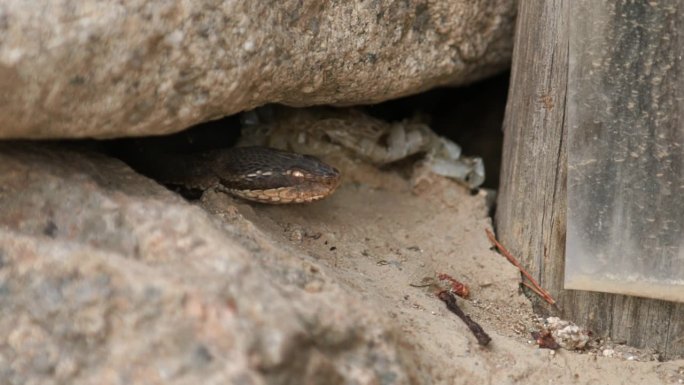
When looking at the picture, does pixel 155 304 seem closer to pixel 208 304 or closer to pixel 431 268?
pixel 208 304

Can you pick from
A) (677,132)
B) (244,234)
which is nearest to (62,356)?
(244,234)

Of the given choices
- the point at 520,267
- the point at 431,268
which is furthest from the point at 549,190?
the point at 431,268

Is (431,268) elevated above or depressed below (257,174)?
below

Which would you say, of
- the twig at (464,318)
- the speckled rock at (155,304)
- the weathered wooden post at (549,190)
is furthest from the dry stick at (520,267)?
the speckled rock at (155,304)

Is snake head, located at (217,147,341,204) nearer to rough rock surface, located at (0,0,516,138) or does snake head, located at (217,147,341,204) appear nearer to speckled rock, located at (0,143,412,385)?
rough rock surface, located at (0,0,516,138)

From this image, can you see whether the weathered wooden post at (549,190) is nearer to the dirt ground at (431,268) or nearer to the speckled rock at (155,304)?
the dirt ground at (431,268)

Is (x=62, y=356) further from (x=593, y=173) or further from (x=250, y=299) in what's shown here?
(x=593, y=173)
